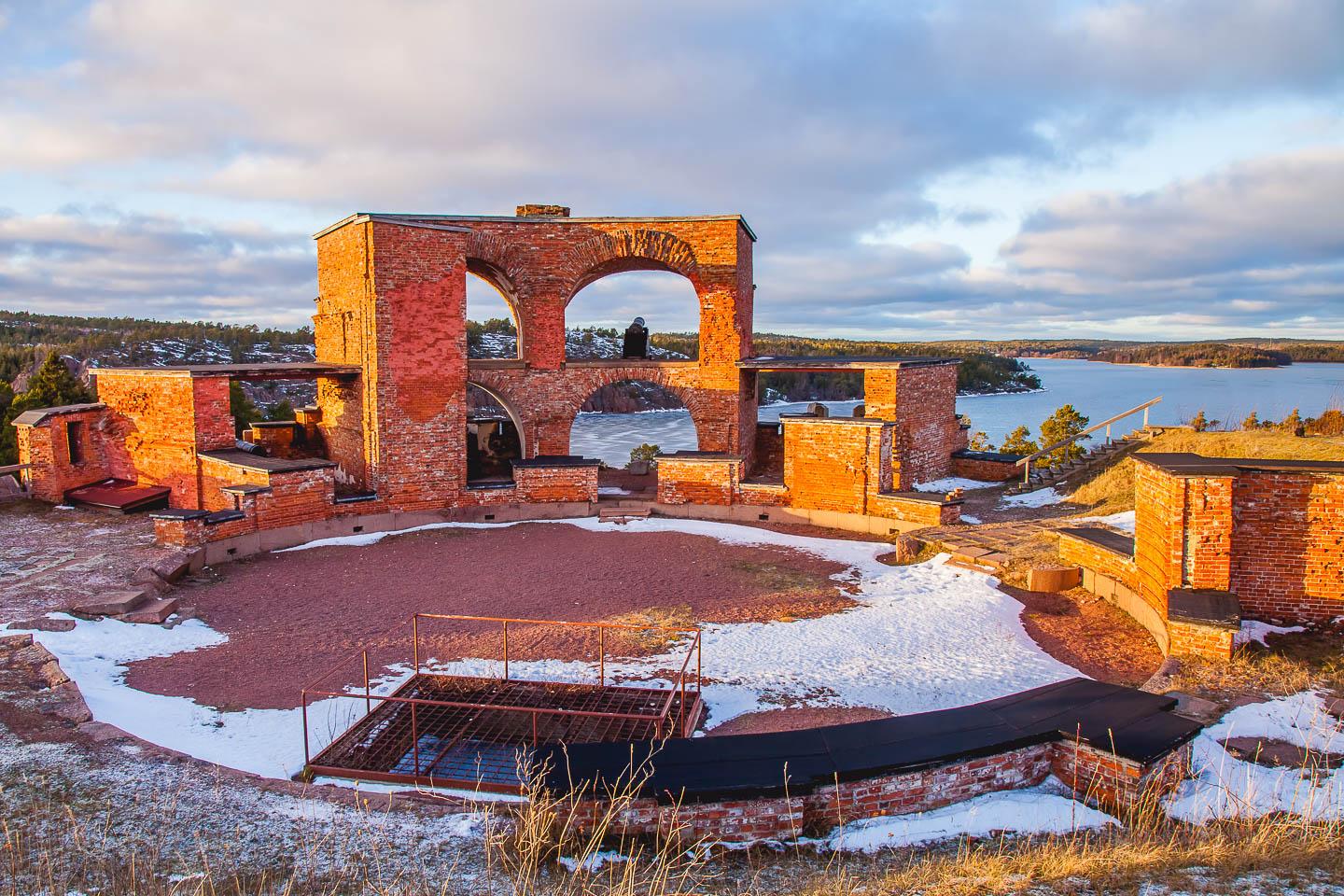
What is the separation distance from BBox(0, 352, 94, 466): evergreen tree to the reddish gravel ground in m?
15.5

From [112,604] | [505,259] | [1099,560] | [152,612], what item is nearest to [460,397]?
[505,259]

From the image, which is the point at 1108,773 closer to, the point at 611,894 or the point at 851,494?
the point at 611,894

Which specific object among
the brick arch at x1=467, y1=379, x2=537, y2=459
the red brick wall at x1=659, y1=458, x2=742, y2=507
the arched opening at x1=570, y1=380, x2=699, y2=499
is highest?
the brick arch at x1=467, y1=379, x2=537, y2=459

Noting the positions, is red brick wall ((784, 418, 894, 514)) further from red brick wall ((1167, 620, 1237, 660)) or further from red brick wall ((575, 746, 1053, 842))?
red brick wall ((575, 746, 1053, 842))

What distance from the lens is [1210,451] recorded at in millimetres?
16406

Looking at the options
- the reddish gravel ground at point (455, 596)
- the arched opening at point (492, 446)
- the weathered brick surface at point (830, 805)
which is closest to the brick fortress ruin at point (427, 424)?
the reddish gravel ground at point (455, 596)

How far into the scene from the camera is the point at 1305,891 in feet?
11.5

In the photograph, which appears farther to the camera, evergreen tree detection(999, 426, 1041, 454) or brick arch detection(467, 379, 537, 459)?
evergreen tree detection(999, 426, 1041, 454)

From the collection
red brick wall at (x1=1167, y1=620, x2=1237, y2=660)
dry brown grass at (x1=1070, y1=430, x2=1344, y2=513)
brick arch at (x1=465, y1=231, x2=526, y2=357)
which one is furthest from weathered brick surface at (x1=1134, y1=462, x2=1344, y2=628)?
brick arch at (x1=465, y1=231, x2=526, y2=357)

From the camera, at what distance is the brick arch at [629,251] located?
18.2m

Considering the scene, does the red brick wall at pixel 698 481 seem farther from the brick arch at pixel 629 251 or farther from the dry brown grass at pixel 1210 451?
the dry brown grass at pixel 1210 451

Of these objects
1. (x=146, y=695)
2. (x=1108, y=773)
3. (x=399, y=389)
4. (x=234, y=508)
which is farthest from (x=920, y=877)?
(x=399, y=389)

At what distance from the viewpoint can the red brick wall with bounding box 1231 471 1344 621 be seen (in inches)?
310

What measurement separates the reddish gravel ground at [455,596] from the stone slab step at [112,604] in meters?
0.66
